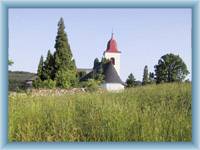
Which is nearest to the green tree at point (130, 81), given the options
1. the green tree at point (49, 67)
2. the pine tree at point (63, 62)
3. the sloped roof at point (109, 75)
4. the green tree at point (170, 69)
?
the sloped roof at point (109, 75)

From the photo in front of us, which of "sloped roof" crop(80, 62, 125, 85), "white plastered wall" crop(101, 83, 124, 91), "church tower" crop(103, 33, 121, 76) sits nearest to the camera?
"church tower" crop(103, 33, 121, 76)

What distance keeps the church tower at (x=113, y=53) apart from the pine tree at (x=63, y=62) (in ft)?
1.06

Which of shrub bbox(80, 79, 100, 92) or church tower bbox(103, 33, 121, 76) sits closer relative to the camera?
church tower bbox(103, 33, 121, 76)

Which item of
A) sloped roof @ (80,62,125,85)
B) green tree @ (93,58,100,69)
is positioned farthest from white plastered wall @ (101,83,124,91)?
green tree @ (93,58,100,69)

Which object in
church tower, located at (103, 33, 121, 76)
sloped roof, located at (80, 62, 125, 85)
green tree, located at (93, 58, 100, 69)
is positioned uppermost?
church tower, located at (103, 33, 121, 76)

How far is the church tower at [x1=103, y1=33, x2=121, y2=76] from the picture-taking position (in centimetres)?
641

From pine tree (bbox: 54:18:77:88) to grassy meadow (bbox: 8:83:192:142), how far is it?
17 cm

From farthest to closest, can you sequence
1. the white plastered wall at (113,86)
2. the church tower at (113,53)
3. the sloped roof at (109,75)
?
the white plastered wall at (113,86), the sloped roof at (109,75), the church tower at (113,53)

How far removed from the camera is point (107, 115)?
6.65 metres

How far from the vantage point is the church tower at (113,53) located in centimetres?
641

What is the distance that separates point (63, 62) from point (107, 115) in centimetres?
62

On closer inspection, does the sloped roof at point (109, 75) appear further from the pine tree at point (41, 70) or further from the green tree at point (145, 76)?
the pine tree at point (41, 70)

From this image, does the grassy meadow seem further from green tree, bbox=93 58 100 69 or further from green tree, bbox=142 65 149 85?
green tree, bbox=93 58 100 69
